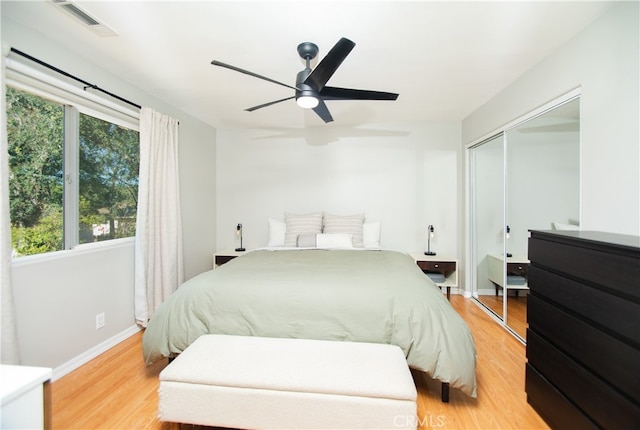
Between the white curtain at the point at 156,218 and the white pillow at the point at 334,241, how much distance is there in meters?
1.59

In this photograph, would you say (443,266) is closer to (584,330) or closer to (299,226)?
(299,226)

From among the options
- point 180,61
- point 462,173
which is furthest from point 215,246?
point 462,173

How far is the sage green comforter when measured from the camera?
1535 mm

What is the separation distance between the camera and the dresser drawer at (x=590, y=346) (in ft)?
3.34

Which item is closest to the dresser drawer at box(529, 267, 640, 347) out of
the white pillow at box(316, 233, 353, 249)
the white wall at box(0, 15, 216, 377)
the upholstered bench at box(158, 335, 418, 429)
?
the upholstered bench at box(158, 335, 418, 429)

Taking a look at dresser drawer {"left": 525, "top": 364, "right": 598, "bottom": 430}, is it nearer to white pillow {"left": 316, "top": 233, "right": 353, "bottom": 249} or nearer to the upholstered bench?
the upholstered bench

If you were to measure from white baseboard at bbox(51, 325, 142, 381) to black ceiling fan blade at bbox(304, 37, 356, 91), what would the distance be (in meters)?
2.65

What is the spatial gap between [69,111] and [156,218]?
1.07 meters

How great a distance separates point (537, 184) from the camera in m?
2.31

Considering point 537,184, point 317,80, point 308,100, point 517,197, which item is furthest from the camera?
point 517,197

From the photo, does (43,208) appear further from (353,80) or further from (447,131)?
(447,131)

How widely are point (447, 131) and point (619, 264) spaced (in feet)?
9.90

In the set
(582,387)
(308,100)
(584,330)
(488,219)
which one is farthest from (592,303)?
(488,219)

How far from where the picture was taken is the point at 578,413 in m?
1.23
